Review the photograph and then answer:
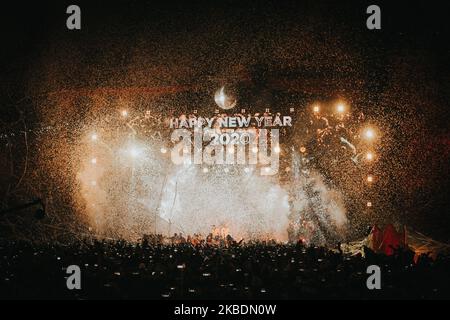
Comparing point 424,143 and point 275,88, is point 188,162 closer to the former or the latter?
point 275,88

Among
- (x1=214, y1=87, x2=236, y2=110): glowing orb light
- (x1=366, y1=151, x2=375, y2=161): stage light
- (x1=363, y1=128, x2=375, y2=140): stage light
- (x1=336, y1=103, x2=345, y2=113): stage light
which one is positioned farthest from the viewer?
(x1=336, y1=103, x2=345, y2=113): stage light

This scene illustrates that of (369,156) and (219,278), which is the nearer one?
(219,278)

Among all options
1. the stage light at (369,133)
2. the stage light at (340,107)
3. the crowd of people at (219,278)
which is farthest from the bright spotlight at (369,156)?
the crowd of people at (219,278)

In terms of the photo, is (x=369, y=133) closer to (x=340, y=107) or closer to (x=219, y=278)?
(x=340, y=107)

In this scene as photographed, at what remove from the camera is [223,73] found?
1281 cm

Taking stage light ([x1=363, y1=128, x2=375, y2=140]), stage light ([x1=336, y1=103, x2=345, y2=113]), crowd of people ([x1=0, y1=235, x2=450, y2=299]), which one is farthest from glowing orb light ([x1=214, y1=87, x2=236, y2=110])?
crowd of people ([x1=0, y1=235, x2=450, y2=299])

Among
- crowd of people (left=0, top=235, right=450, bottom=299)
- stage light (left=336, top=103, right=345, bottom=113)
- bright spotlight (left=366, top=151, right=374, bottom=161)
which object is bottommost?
crowd of people (left=0, top=235, right=450, bottom=299)

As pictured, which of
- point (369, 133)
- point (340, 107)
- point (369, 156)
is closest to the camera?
point (369, 133)

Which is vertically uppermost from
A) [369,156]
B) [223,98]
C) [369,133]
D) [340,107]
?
[223,98]

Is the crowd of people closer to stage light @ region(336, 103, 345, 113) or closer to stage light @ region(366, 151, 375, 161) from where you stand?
stage light @ region(366, 151, 375, 161)

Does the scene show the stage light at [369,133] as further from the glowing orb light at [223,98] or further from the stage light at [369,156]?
the glowing orb light at [223,98]

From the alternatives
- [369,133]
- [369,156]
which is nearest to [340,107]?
[369,133]

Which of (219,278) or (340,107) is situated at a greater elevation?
(340,107)

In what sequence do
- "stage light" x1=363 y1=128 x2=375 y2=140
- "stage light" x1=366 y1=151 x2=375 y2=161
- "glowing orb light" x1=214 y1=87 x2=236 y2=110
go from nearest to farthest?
"glowing orb light" x1=214 y1=87 x2=236 y2=110, "stage light" x1=363 y1=128 x2=375 y2=140, "stage light" x1=366 y1=151 x2=375 y2=161
